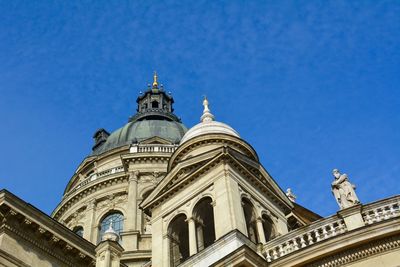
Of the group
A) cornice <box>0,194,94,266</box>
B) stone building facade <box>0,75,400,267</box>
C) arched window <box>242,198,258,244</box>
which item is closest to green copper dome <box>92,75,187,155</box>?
stone building facade <box>0,75,400,267</box>

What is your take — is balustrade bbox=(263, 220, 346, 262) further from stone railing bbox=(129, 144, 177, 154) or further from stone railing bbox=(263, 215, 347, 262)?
stone railing bbox=(129, 144, 177, 154)

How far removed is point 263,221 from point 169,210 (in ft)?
13.6

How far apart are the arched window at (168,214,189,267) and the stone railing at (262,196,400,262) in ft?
16.3

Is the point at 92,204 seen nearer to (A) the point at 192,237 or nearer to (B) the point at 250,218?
(B) the point at 250,218

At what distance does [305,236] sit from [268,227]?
17.9 ft

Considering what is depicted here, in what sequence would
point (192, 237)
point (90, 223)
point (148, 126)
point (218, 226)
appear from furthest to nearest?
point (148, 126) → point (90, 223) → point (192, 237) → point (218, 226)

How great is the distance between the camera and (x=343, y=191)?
69.7 ft

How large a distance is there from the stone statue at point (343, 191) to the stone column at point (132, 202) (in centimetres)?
2299

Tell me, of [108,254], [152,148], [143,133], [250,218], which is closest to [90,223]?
[152,148]

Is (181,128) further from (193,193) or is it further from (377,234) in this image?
(377,234)

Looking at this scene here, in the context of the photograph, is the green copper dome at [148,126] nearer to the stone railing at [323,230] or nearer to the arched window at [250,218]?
the arched window at [250,218]

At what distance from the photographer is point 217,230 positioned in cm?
2231

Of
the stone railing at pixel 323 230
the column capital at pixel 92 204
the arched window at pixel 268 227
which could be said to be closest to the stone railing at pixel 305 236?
the stone railing at pixel 323 230

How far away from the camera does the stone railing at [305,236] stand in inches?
761
